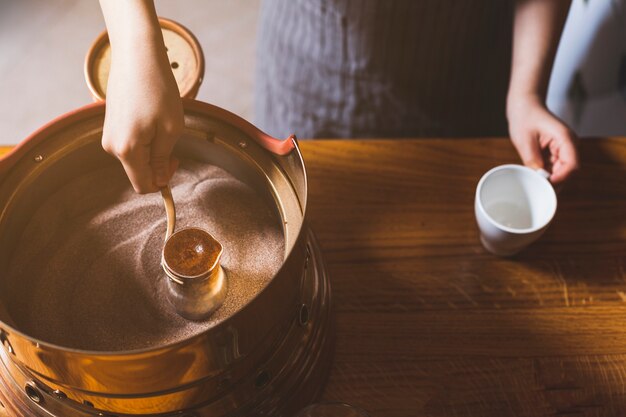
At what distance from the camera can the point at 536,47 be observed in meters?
1.02

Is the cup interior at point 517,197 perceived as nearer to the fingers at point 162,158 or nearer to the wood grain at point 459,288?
the wood grain at point 459,288

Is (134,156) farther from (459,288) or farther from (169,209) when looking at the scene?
(459,288)

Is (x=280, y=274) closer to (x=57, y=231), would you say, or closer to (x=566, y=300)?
(x=57, y=231)

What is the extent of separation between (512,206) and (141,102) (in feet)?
1.85

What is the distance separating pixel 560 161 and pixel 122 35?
2.01 feet

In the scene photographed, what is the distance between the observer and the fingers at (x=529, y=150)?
883mm

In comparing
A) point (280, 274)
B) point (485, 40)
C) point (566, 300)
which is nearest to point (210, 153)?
point (280, 274)

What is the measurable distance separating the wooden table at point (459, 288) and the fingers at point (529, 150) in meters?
0.02

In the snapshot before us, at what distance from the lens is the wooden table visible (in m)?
0.73

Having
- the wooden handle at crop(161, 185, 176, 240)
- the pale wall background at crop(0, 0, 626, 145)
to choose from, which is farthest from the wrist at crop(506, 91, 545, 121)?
the pale wall background at crop(0, 0, 626, 145)

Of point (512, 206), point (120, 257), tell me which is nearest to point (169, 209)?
point (120, 257)

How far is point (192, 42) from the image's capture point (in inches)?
30.5

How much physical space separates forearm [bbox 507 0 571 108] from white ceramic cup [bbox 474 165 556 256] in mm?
198

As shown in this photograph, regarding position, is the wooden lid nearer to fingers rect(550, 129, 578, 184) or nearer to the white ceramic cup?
the white ceramic cup
